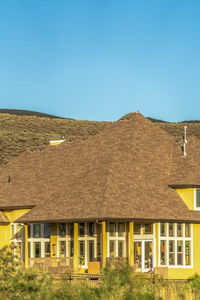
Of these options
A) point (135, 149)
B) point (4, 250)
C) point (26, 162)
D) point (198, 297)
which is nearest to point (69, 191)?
point (135, 149)

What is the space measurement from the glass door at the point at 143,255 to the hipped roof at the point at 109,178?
195cm

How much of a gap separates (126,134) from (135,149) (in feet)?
5.62

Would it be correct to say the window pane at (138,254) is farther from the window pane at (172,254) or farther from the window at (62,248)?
the window at (62,248)

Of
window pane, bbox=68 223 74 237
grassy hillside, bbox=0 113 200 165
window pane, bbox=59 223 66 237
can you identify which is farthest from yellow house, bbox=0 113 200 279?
grassy hillside, bbox=0 113 200 165

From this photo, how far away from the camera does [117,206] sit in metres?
37.2

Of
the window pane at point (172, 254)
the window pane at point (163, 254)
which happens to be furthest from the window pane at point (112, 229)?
the window pane at point (172, 254)

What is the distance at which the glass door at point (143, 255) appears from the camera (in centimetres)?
3828

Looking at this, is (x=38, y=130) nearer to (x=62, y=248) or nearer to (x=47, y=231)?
(x=47, y=231)

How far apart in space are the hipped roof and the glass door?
6.40ft

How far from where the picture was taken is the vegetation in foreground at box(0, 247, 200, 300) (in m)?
24.0

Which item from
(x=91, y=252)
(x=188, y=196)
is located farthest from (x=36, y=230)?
(x=188, y=196)

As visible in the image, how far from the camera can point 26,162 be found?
48.9 meters

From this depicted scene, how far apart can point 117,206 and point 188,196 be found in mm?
5391

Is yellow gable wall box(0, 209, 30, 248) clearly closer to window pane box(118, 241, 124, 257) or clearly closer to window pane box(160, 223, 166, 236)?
window pane box(118, 241, 124, 257)
